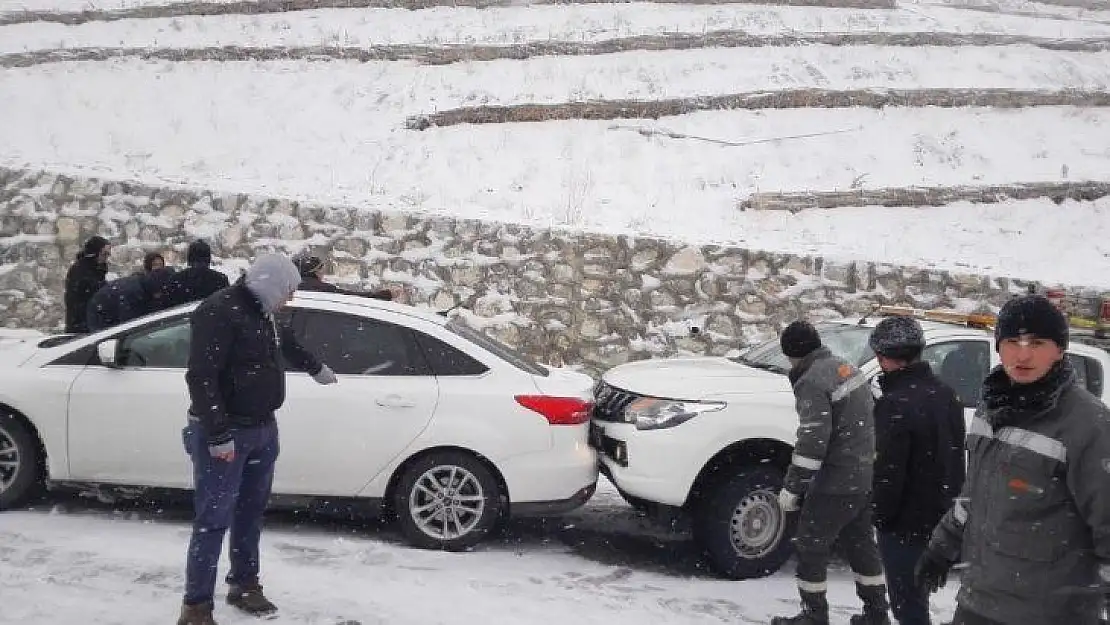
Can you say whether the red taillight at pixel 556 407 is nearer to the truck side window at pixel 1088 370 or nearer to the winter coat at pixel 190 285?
the winter coat at pixel 190 285

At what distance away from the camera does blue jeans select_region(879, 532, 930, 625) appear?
4105 mm

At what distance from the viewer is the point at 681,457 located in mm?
5543

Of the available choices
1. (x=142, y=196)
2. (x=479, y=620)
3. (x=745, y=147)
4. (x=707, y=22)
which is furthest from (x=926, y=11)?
(x=479, y=620)

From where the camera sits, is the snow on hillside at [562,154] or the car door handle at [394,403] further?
the snow on hillside at [562,154]

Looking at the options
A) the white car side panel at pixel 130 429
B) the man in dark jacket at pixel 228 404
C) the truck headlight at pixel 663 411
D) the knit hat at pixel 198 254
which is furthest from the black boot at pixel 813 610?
the knit hat at pixel 198 254

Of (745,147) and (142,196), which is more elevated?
(745,147)

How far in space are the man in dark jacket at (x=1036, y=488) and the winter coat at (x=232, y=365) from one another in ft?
10.1

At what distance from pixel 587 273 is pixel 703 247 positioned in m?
1.40

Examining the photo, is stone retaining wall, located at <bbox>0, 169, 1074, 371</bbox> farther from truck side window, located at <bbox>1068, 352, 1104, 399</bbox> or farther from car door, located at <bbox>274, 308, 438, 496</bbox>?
car door, located at <bbox>274, 308, 438, 496</bbox>

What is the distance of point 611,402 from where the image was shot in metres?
6.05

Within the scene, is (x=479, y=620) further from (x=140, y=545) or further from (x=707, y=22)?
(x=707, y=22)

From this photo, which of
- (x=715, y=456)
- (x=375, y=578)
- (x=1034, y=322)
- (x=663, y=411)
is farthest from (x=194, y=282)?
(x=1034, y=322)

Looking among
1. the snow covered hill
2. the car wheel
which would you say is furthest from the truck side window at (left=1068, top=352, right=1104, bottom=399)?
the snow covered hill

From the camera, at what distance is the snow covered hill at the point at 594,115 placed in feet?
39.3
